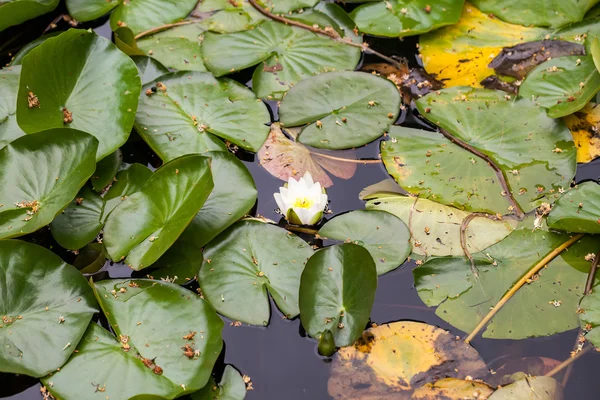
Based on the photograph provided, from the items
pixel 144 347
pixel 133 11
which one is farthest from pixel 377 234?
pixel 133 11

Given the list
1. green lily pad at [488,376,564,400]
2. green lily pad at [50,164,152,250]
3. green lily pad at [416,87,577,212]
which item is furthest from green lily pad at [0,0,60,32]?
green lily pad at [488,376,564,400]

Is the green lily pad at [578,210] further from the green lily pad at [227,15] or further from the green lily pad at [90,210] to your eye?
the green lily pad at [227,15]

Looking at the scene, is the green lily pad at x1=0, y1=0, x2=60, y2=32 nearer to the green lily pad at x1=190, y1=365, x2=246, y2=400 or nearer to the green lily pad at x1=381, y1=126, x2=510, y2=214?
the green lily pad at x1=381, y1=126, x2=510, y2=214

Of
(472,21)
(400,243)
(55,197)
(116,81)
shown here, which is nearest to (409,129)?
(400,243)

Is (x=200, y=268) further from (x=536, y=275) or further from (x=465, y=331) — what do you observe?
(x=536, y=275)

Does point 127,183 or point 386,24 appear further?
point 386,24

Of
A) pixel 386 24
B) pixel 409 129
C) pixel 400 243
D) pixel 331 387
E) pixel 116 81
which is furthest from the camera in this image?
pixel 386 24
